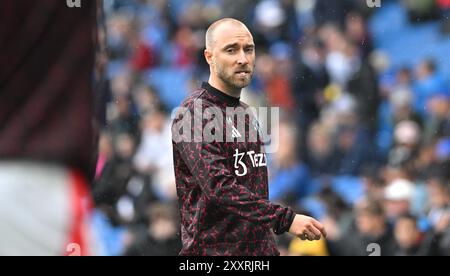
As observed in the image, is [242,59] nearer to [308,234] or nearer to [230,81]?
[230,81]

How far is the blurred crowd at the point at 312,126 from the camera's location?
767 cm

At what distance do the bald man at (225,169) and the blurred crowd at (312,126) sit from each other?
291 centimetres

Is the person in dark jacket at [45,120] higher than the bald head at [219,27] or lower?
lower

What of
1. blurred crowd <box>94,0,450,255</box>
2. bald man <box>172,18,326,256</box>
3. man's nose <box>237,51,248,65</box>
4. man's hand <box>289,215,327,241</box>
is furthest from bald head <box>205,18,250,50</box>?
blurred crowd <box>94,0,450,255</box>

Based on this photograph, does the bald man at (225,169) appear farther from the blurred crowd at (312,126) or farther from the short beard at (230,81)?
the blurred crowd at (312,126)

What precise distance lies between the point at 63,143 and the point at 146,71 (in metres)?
10.2

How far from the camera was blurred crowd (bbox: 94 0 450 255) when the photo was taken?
767 centimetres

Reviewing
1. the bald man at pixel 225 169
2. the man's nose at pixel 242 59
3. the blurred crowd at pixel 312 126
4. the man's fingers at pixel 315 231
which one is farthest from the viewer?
the blurred crowd at pixel 312 126

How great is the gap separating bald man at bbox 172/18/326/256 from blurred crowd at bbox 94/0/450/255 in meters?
2.91

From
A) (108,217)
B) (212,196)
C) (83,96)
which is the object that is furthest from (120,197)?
(83,96)

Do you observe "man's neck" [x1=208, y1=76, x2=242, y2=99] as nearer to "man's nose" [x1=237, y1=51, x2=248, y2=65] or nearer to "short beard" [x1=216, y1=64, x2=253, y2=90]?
"short beard" [x1=216, y1=64, x2=253, y2=90]

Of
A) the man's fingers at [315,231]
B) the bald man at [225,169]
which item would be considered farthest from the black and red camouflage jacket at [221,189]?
the man's fingers at [315,231]
